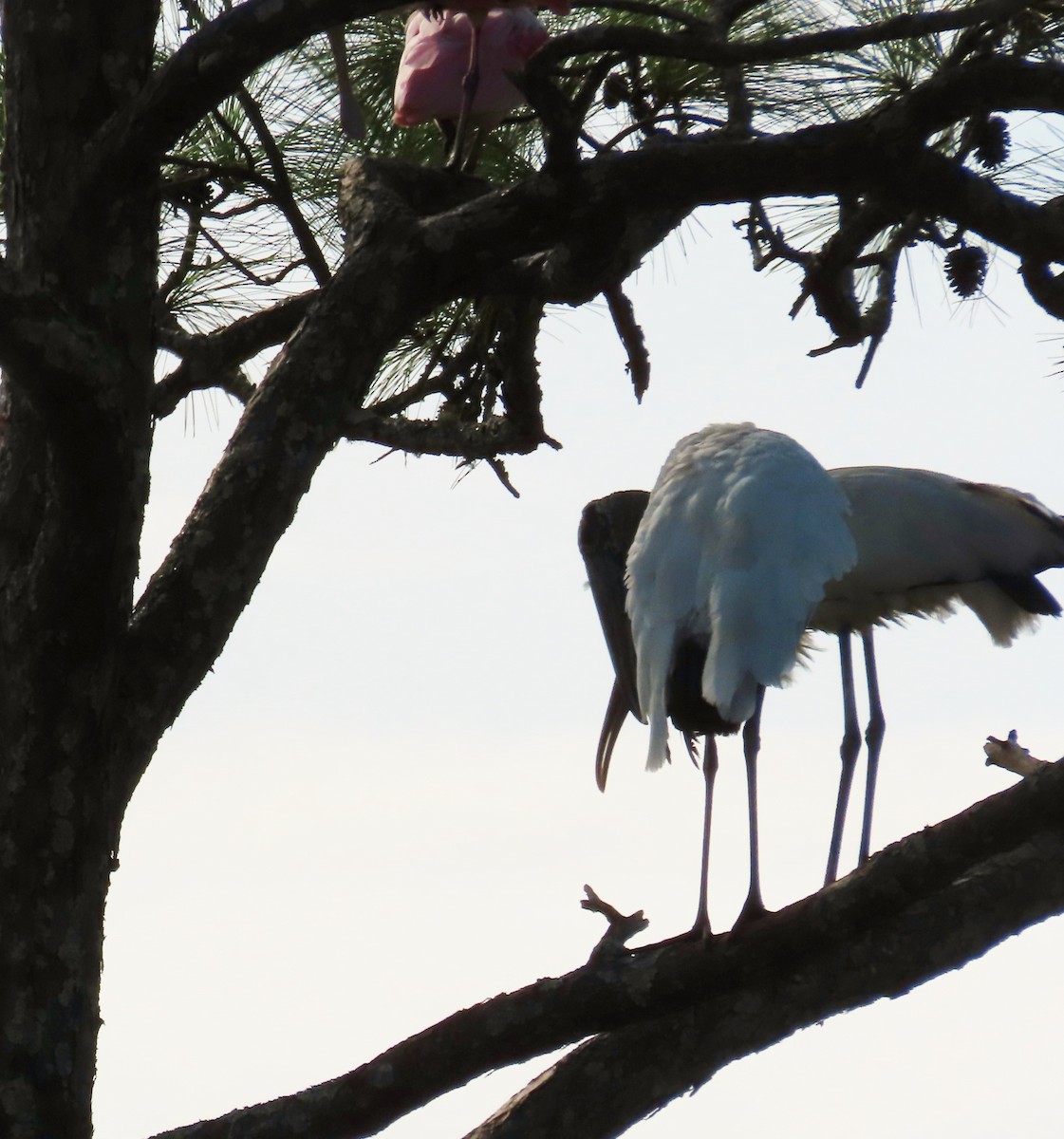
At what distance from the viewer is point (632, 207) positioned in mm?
2234

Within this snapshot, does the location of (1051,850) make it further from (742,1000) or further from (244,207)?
(244,207)

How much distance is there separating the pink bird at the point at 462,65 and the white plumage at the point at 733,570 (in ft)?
2.18

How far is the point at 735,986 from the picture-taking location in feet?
7.22

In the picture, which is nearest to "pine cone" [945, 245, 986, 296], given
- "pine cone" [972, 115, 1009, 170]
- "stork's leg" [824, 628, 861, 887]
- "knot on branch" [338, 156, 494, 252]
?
"pine cone" [972, 115, 1009, 170]

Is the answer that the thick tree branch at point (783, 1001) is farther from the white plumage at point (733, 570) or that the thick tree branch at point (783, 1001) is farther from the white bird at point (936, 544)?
the white bird at point (936, 544)

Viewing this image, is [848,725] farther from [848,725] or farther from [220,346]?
[220,346]

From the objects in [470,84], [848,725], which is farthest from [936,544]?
[470,84]

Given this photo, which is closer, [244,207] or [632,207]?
[632,207]

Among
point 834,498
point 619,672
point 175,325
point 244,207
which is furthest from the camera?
point 619,672

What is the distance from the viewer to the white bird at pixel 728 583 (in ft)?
7.97

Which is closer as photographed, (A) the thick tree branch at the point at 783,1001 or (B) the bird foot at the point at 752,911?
(A) the thick tree branch at the point at 783,1001

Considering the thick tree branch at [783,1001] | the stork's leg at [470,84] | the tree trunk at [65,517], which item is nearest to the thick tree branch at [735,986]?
the thick tree branch at [783,1001]

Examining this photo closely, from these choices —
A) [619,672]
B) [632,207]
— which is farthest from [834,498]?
[619,672]

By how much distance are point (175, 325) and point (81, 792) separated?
1.17m
